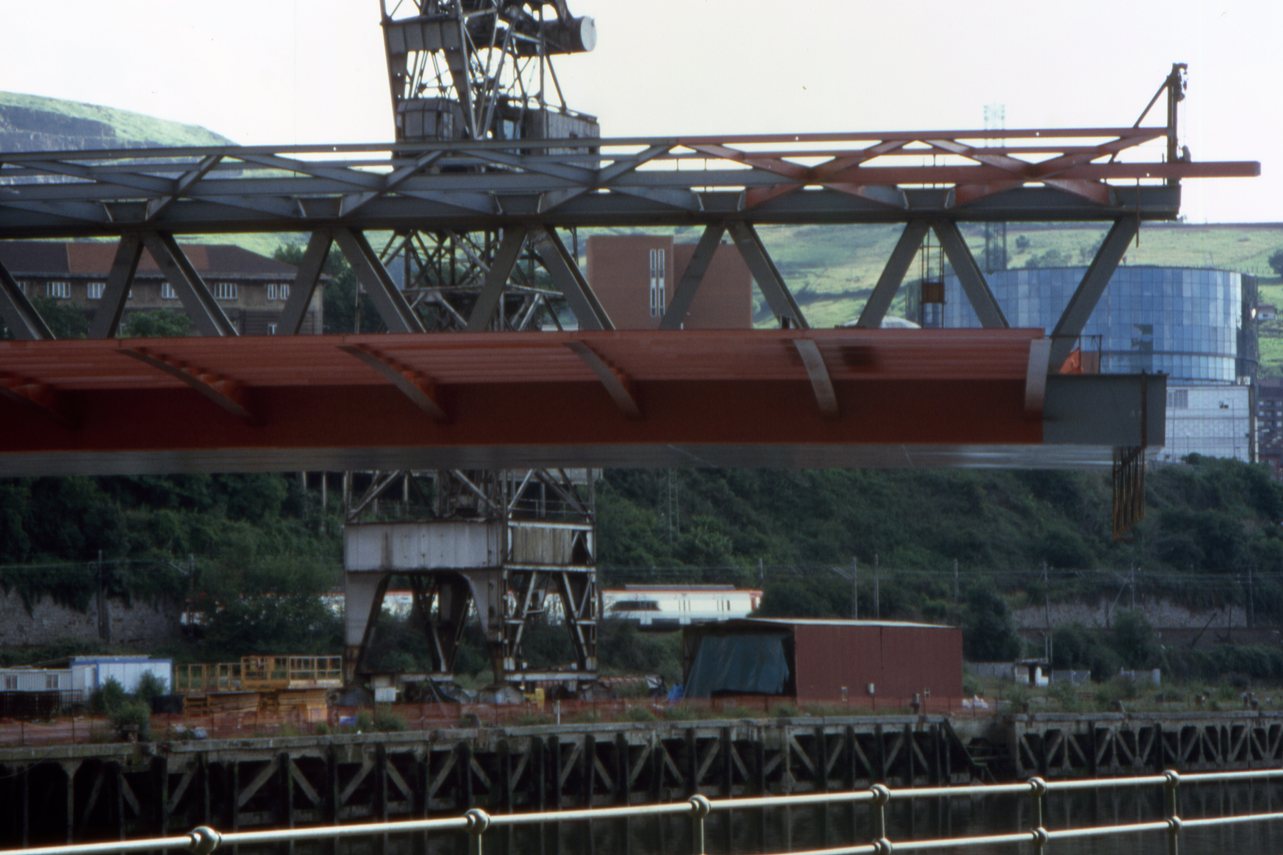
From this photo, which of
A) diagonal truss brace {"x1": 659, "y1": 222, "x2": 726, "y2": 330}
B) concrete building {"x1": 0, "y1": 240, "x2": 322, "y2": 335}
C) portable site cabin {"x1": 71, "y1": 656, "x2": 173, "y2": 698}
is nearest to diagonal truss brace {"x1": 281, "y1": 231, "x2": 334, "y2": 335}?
diagonal truss brace {"x1": 659, "y1": 222, "x2": 726, "y2": 330}

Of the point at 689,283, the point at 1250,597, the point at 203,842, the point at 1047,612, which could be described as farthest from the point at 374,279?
the point at 1250,597

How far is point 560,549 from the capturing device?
53375 millimetres

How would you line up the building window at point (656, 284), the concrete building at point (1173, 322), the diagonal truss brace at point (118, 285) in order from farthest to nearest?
the concrete building at point (1173, 322) → the building window at point (656, 284) → the diagonal truss brace at point (118, 285)

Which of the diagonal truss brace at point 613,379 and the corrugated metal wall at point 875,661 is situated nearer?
the diagonal truss brace at point 613,379

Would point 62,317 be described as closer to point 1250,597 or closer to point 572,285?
point 1250,597

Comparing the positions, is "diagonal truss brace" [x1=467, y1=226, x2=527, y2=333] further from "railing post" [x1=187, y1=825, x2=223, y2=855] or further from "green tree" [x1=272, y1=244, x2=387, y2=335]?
"green tree" [x1=272, y1=244, x2=387, y2=335]

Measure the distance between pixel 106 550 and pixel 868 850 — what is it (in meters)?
73.3

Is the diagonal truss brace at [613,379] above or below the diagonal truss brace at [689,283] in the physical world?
below

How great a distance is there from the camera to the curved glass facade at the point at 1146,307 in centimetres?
19038

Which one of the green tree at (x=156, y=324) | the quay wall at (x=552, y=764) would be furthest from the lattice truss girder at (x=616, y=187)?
the green tree at (x=156, y=324)

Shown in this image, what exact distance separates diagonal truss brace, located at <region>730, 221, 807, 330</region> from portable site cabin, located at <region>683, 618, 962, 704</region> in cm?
3595

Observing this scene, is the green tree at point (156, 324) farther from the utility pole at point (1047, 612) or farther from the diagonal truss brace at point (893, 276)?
the diagonal truss brace at point (893, 276)

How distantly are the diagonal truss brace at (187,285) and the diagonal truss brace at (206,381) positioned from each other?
2.10 feet

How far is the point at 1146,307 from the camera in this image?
195m
